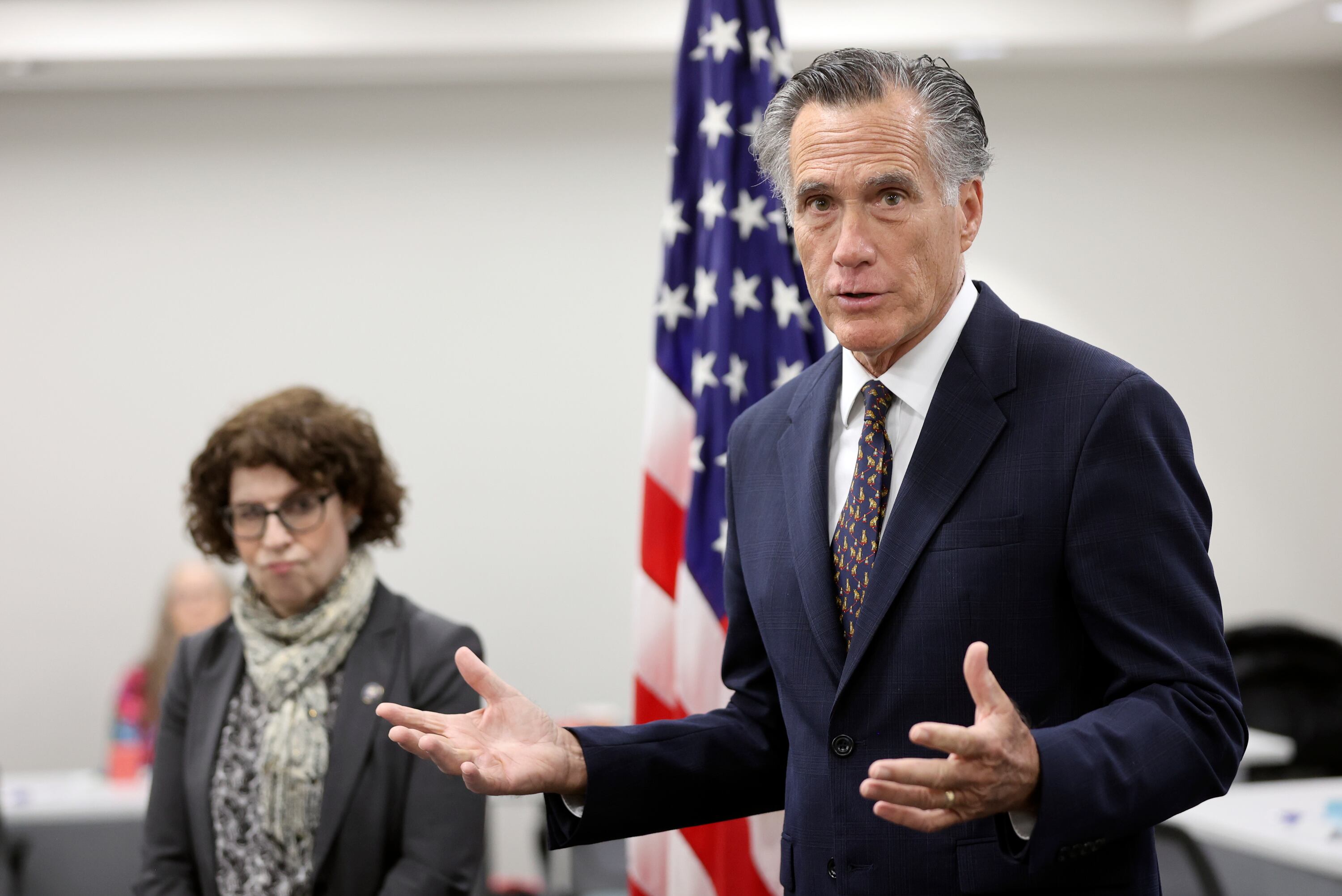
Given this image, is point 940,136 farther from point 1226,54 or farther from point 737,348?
point 1226,54

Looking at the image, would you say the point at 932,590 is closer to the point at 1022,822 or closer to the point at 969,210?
the point at 1022,822

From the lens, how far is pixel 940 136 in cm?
150

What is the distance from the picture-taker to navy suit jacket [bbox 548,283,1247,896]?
1.26 meters

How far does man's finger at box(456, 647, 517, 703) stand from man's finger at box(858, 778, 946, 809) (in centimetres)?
47

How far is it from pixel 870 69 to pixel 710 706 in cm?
170

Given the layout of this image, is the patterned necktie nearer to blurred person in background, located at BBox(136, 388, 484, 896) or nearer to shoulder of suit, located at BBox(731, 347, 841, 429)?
shoulder of suit, located at BBox(731, 347, 841, 429)

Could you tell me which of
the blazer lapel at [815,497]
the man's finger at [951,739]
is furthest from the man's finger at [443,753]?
the man's finger at [951,739]

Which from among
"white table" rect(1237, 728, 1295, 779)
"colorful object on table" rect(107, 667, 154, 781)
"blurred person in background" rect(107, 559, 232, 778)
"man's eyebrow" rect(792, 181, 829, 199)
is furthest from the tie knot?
"blurred person in background" rect(107, 559, 232, 778)

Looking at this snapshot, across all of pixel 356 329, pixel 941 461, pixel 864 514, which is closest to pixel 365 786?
pixel 864 514

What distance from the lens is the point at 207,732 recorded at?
2354 millimetres

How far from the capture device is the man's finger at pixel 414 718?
1457 millimetres

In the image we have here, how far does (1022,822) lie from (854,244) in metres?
0.66

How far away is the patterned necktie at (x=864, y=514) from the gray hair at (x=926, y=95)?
0.27 metres

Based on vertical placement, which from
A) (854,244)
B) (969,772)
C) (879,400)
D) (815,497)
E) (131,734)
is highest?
(854,244)
